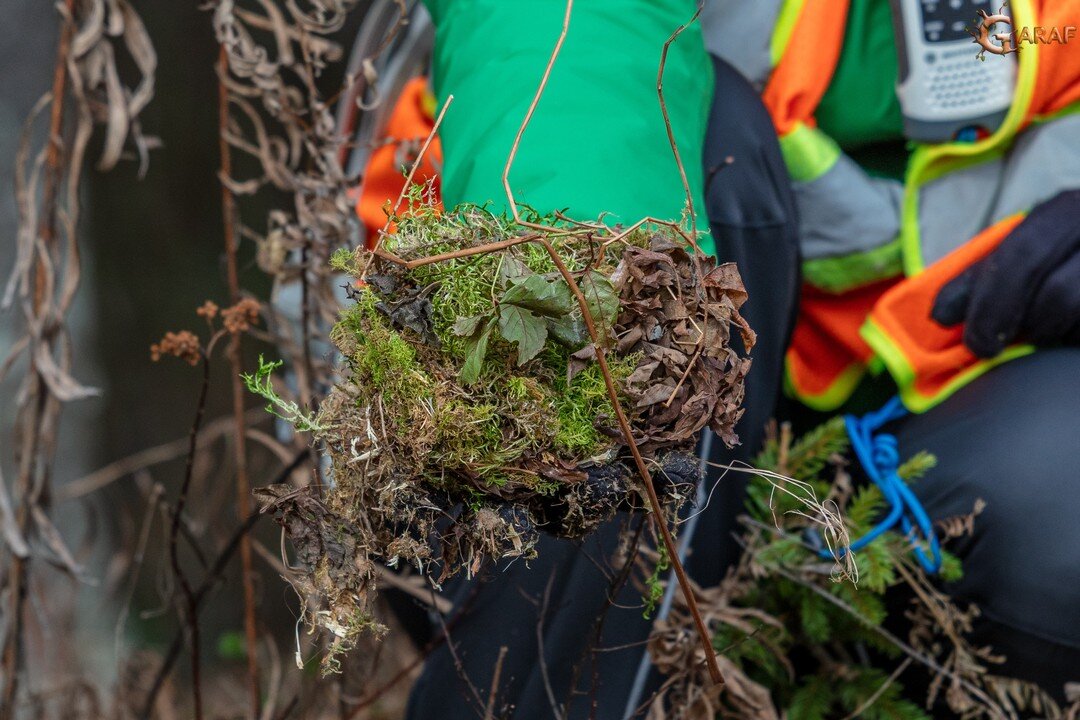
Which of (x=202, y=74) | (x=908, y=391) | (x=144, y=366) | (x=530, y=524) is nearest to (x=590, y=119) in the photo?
(x=530, y=524)

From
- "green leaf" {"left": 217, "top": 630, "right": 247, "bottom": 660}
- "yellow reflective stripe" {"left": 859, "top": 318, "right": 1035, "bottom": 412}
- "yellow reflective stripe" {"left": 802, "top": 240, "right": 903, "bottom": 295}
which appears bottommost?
"green leaf" {"left": 217, "top": 630, "right": 247, "bottom": 660}

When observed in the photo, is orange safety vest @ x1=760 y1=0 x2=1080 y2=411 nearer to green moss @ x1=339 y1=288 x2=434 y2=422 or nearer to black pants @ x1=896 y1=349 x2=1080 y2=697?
black pants @ x1=896 y1=349 x2=1080 y2=697

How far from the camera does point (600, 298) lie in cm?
54

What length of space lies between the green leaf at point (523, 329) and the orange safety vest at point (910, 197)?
2.29 feet

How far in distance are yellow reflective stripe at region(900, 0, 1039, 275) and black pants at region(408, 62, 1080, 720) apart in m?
0.17

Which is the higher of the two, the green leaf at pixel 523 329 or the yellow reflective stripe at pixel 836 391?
the green leaf at pixel 523 329

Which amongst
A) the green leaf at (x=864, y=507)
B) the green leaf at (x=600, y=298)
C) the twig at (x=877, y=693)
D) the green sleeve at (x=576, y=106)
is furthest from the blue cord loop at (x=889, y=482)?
the green leaf at (x=600, y=298)

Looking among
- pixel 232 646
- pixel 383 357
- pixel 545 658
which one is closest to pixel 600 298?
pixel 383 357

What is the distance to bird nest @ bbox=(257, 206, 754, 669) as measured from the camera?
1.80 feet

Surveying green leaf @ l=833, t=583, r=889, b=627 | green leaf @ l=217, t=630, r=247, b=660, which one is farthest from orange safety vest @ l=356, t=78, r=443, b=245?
green leaf @ l=217, t=630, r=247, b=660

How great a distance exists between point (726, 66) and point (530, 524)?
0.75 meters

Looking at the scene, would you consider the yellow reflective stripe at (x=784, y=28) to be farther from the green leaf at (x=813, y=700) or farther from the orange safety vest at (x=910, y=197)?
the green leaf at (x=813, y=700)

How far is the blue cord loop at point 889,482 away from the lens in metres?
1.02

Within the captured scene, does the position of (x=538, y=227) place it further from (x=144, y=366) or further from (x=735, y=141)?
(x=144, y=366)
